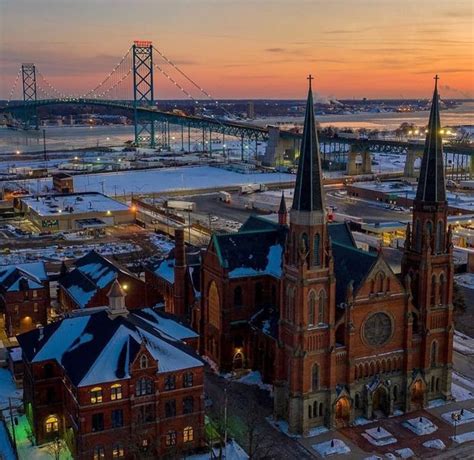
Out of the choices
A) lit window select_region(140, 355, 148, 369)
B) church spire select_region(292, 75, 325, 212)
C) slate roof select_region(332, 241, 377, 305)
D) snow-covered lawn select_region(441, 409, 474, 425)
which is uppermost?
church spire select_region(292, 75, 325, 212)

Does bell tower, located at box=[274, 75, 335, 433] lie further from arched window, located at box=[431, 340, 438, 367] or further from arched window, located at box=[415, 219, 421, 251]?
arched window, located at box=[431, 340, 438, 367]

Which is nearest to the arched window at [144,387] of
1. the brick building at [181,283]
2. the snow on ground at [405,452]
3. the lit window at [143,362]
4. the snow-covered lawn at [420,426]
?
the lit window at [143,362]

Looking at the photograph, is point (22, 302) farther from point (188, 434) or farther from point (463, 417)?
point (463, 417)

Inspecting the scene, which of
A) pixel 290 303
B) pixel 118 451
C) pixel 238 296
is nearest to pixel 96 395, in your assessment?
pixel 118 451

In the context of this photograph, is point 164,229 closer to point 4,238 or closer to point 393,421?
point 4,238

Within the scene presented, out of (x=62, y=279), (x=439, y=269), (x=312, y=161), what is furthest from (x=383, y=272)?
(x=62, y=279)

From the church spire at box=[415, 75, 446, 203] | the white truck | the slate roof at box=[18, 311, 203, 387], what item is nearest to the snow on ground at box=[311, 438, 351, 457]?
the slate roof at box=[18, 311, 203, 387]
